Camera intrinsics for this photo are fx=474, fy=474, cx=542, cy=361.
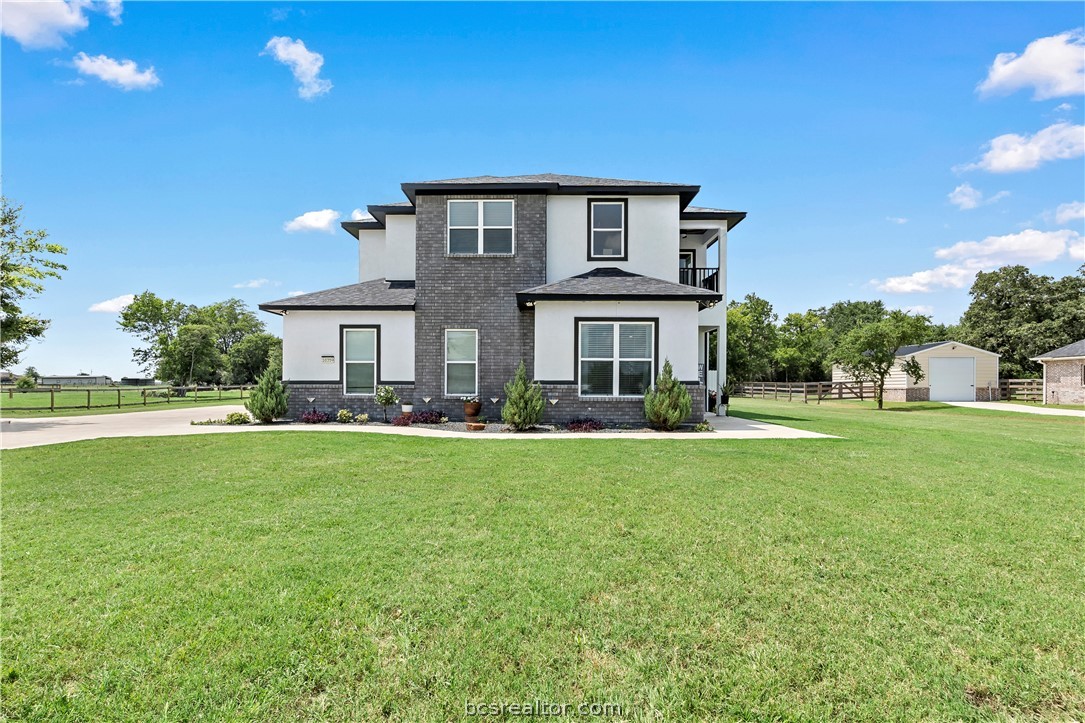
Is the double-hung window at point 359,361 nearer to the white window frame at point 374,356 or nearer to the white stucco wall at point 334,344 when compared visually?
the white window frame at point 374,356

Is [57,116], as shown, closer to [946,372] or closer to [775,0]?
[775,0]

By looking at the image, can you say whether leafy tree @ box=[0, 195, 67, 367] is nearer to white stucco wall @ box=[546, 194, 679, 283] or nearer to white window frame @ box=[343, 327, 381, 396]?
white window frame @ box=[343, 327, 381, 396]

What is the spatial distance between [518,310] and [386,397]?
4.84m

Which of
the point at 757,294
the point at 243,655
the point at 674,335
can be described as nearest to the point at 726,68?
the point at 674,335

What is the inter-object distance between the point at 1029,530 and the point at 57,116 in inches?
831

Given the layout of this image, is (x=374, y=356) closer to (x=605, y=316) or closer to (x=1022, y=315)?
(x=605, y=316)

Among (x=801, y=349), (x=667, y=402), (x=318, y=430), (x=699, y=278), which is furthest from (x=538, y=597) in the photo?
(x=801, y=349)

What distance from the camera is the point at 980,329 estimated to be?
4269 cm

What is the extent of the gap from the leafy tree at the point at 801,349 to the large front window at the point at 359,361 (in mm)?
42237

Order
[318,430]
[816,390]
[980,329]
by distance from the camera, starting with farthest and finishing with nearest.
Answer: [980,329], [816,390], [318,430]

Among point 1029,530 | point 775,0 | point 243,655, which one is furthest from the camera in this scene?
point 775,0

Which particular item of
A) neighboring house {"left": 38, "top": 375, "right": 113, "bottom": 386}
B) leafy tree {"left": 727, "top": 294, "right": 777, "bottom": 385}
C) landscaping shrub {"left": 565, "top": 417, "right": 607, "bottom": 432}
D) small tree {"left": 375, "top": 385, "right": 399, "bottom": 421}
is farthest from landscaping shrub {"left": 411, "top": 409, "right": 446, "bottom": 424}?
neighboring house {"left": 38, "top": 375, "right": 113, "bottom": 386}

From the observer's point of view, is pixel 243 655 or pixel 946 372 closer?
pixel 243 655

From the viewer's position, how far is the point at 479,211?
1469 centimetres
